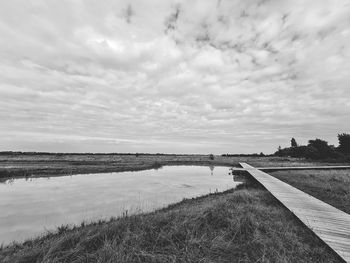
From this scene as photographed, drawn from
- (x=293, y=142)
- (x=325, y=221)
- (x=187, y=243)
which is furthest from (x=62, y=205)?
(x=293, y=142)

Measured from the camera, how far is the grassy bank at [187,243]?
4.89 meters

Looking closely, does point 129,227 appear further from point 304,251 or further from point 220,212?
point 304,251

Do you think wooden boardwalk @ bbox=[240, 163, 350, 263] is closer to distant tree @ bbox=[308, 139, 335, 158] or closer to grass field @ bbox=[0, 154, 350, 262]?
grass field @ bbox=[0, 154, 350, 262]

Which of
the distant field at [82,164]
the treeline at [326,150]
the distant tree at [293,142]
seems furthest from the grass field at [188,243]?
the distant tree at [293,142]

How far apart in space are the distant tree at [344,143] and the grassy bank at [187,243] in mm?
68323

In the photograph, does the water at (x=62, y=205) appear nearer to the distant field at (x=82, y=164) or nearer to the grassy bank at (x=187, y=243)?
the grassy bank at (x=187, y=243)

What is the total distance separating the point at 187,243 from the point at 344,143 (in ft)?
240

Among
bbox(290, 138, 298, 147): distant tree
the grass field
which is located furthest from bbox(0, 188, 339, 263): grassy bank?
bbox(290, 138, 298, 147): distant tree

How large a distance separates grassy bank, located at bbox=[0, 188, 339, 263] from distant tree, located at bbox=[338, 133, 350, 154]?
6832cm

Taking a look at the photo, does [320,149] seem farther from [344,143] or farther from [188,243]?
[188,243]

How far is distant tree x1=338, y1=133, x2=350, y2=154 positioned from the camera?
59941 millimetres

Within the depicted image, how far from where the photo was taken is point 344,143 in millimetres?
61188

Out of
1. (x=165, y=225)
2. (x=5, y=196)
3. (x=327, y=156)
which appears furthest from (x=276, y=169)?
(x=327, y=156)

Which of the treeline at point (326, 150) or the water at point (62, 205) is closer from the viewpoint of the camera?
the water at point (62, 205)
